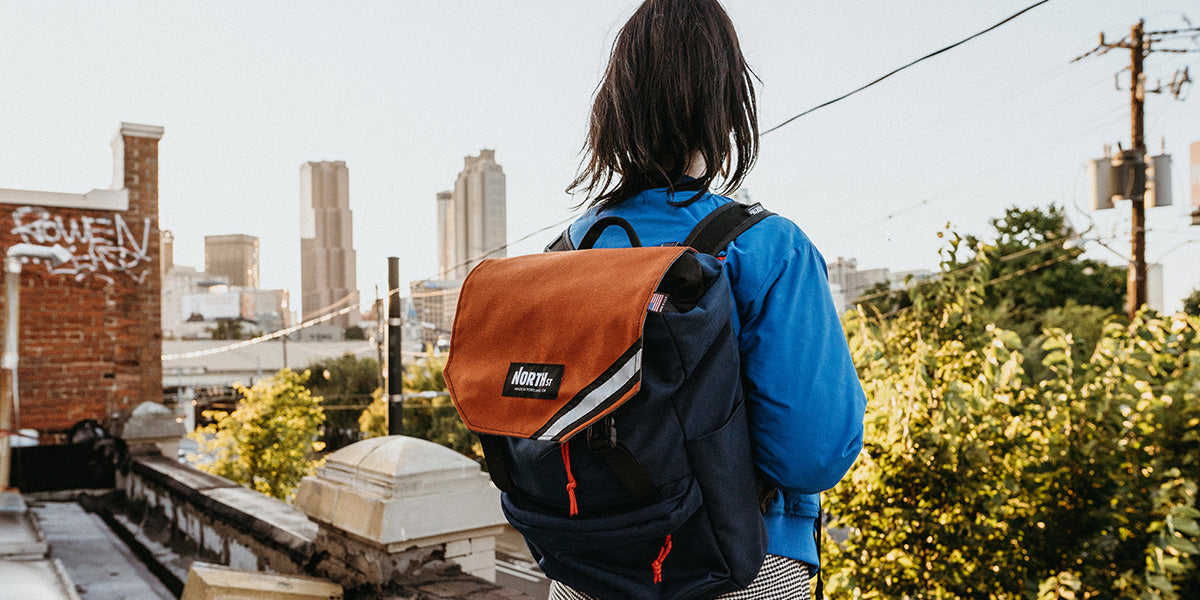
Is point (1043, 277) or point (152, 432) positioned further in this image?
point (1043, 277)

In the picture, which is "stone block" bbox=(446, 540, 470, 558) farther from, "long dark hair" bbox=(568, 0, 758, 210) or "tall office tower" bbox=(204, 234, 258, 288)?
"tall office tower" bbox=(204, 234, 258, 288)

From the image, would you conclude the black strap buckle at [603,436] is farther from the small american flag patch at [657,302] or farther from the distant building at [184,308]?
the distant building at [184,308]

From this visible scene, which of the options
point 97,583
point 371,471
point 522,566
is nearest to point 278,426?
point 97,583

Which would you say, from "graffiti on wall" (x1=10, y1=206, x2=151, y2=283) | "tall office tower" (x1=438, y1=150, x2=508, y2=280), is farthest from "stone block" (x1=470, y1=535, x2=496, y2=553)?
"tall office tower" (x1=438, y1=150, x2=508, y2=280)

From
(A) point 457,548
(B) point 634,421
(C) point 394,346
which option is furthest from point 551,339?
(C) point 394,346

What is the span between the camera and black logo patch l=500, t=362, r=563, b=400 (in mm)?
956

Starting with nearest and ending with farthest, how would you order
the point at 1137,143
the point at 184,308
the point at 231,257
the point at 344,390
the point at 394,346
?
the point at 394,346 → the point at 1137,143 → the point at 344,390 → the point at 184,308 → the point at 231,257

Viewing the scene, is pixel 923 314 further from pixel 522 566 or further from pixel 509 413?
pixel 522 566

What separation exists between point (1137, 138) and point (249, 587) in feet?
49.8

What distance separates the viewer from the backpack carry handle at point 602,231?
1.07 meters

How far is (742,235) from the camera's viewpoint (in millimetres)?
1036

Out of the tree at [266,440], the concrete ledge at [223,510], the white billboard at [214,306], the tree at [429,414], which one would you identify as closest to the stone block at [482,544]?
the concrete ledge at [223,510]

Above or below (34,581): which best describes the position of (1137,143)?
above

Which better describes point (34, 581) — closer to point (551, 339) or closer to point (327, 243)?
point (551, 339)
